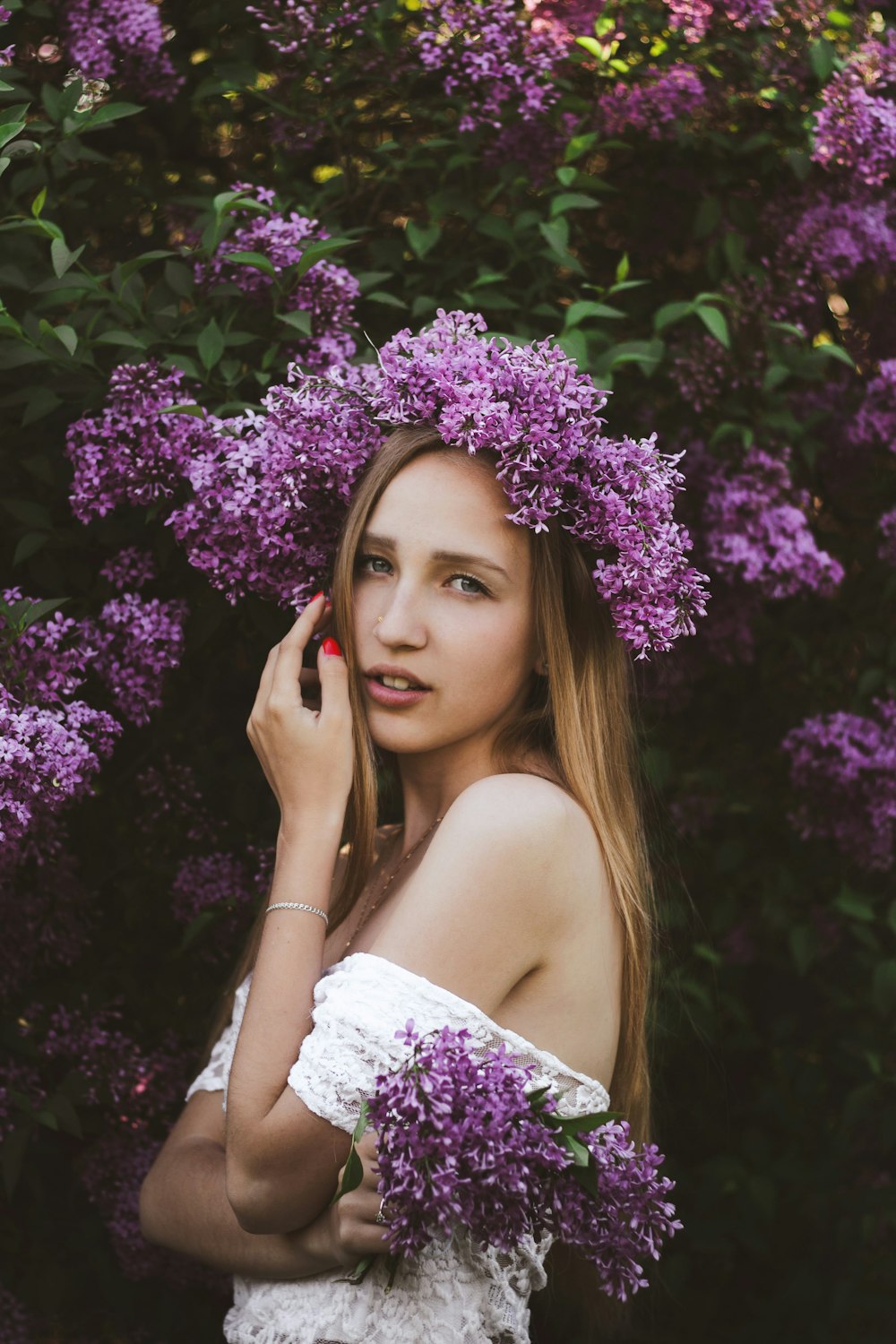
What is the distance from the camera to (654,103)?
245 centimetres

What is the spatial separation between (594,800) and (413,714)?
0.94ft

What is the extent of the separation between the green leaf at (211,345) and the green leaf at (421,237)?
44cm

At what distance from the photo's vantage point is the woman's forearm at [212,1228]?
65.5 inches

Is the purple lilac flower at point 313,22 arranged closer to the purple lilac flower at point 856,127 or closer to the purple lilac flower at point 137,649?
the purple lilac flower at point 856,127

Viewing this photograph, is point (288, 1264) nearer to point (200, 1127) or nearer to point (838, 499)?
point (200, 1127)

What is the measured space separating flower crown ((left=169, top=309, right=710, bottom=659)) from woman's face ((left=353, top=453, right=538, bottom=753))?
0.16ft

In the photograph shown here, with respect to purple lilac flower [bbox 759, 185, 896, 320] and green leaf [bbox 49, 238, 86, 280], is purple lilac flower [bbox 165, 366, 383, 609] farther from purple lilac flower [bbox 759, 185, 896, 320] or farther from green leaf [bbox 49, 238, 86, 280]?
purple lilac flower [bbox 759, 185, 896, 320]

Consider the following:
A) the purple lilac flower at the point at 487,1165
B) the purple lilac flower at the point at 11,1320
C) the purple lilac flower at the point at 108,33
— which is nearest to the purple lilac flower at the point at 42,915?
the purple lilac flower at the point at 11,1320

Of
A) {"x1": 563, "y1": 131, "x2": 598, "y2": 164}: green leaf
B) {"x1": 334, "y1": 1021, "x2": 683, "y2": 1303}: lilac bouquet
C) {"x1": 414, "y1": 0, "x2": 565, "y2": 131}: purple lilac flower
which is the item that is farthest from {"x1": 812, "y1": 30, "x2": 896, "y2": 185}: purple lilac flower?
{"x1": 334, "y1": 1021, "x2": 683, "y2": 1303}: lilac bouquet

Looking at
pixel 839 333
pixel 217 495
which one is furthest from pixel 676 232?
pixel 217 495

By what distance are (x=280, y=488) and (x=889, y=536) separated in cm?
151

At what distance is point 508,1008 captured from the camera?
1688mm

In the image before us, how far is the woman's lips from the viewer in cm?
172

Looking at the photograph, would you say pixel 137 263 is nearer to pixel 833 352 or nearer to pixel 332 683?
pixel 332 683
